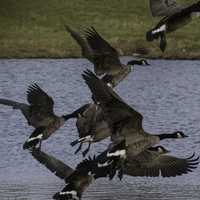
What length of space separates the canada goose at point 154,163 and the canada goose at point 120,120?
0.85ft

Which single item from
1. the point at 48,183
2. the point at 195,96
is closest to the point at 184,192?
the point at 48,183

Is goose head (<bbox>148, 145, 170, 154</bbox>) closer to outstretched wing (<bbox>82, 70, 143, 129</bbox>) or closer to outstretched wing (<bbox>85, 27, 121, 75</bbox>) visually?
outstretched wing (<bbox>82, 70, 143, 129</bbox>)

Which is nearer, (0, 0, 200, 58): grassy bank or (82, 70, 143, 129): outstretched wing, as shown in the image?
(82, 70, 143, 129): outstretched wing

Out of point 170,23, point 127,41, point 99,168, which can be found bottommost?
point 127,41

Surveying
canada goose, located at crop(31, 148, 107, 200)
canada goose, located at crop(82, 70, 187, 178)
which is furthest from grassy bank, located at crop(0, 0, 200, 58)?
canada goose, located at crop(82, 70, 187, 178)

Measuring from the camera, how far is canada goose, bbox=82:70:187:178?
14.2 m

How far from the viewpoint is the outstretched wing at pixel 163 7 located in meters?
15.8

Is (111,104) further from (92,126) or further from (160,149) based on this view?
(92,126)

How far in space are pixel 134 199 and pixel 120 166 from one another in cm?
185

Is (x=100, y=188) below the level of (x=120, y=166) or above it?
below

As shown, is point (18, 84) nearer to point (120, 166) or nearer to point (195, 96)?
point (195, 96)

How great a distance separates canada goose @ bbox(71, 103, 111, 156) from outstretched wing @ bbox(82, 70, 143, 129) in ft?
2.60

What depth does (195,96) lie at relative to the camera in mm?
27906

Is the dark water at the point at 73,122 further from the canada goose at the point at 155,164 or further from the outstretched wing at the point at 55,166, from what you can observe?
the canada goose at the point at 155,164
